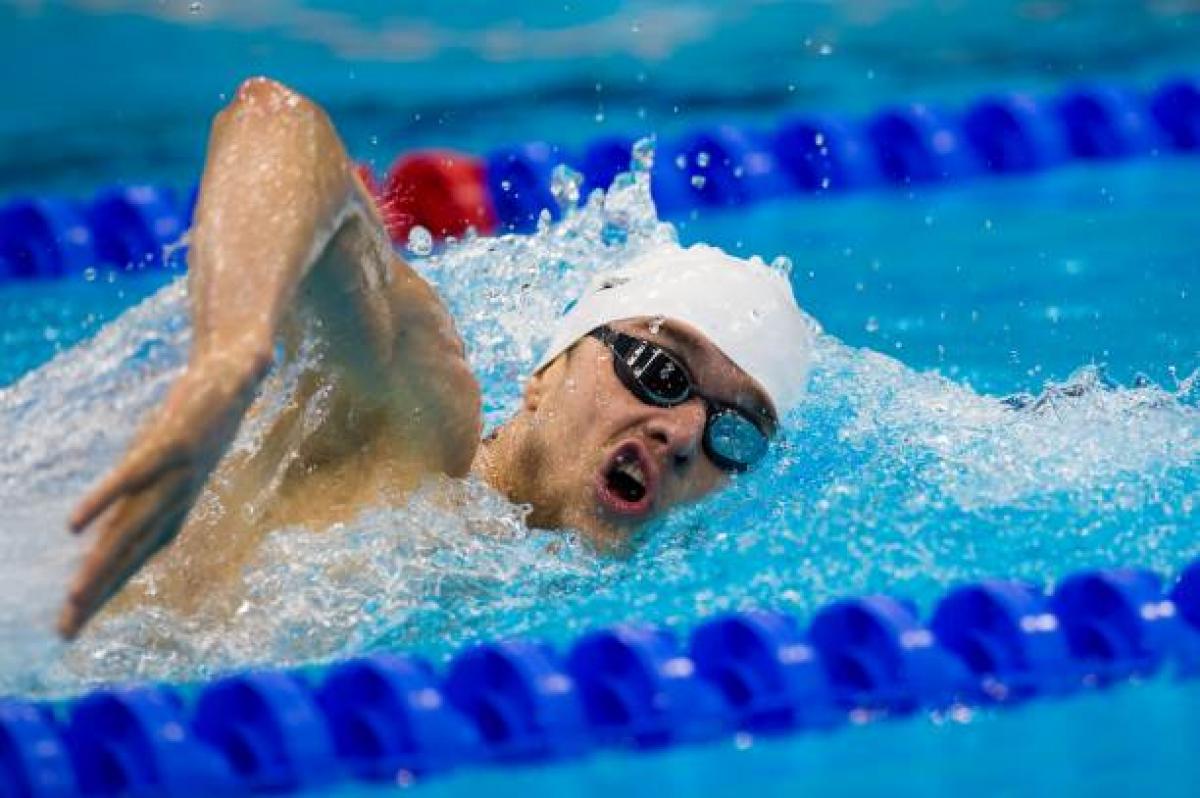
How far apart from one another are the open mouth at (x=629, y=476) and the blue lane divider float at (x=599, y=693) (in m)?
0.22

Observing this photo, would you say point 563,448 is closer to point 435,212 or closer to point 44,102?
point 435,212

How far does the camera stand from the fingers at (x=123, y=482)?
62.6 inches

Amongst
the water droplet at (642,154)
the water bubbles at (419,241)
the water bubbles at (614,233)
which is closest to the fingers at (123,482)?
the water bubbles at (419,241)

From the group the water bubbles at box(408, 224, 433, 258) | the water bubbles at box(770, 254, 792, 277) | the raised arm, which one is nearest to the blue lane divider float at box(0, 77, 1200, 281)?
the water bubbles at box(408, 224, 433, 258)

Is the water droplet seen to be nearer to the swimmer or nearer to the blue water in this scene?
the blue water

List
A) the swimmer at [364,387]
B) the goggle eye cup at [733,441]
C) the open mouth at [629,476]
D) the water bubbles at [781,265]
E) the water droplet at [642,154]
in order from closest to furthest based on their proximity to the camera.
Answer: the swimmer at [364,387]
the open mouth at [629,476]
the goggle eye cup at [733,441]
the water bubbles at [781,265]
the water droplet at [642,154]

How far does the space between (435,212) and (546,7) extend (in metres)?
1.97

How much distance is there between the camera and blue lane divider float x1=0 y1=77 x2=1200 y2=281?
4293 millimetres

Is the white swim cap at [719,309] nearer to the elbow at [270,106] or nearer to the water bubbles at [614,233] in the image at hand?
the elbow at [270,106]

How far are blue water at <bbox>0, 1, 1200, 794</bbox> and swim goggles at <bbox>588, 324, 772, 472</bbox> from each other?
0.07 m

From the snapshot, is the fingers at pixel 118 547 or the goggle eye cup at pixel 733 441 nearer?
the fingers at pixel 118 547

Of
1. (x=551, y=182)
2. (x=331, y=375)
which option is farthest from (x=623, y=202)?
(x=331, y=375)

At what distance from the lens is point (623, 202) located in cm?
378

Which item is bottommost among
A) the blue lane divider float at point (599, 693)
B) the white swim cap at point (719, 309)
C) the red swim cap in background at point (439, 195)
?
the blue lane divider float at point (599, 693)
